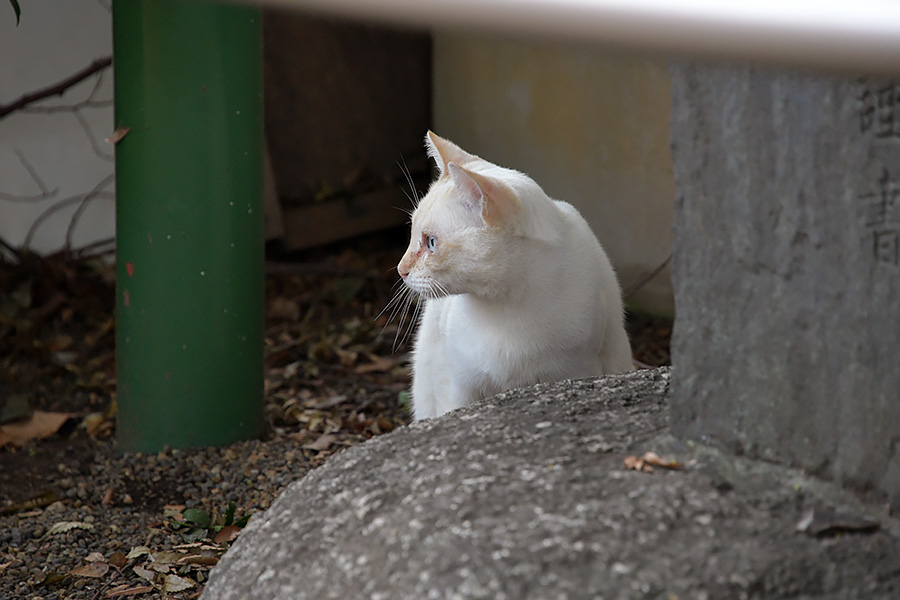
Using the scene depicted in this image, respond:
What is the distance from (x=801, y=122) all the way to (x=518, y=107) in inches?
145

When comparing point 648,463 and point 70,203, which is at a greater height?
point 70,203

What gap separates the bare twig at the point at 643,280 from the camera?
4329mm

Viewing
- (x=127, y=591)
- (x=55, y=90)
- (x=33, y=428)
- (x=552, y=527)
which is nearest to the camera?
(x=552, y=527)

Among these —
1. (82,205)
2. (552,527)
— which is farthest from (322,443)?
(82,205)

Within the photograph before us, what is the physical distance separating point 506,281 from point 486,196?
0.81 feet

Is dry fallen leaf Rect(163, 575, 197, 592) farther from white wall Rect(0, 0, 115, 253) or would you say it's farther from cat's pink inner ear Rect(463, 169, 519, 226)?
white wall Rect(0, 0, 115, 253)

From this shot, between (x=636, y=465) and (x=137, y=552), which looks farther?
(x=137, y=552)

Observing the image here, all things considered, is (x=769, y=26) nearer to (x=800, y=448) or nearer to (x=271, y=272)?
(x=800, y=448)

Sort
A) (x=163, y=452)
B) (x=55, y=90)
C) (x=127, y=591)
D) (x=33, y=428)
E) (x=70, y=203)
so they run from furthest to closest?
(x=70, y=203) → (x=55, y=90) → (x=33, y=428) → (x=163, y=452) → (x=127, y=591)

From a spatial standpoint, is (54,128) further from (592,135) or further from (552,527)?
(552,527)

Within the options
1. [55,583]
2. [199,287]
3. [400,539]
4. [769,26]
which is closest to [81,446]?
[199,287]

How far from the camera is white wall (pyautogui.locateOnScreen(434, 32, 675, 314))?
14.7 feet

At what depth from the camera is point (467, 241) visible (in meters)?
2.54

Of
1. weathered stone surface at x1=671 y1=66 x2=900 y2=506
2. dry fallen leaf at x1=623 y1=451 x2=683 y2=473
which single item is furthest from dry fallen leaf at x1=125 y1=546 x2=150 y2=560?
weathered stone surface at x1=671 y1=66 x2=900 y2=506
